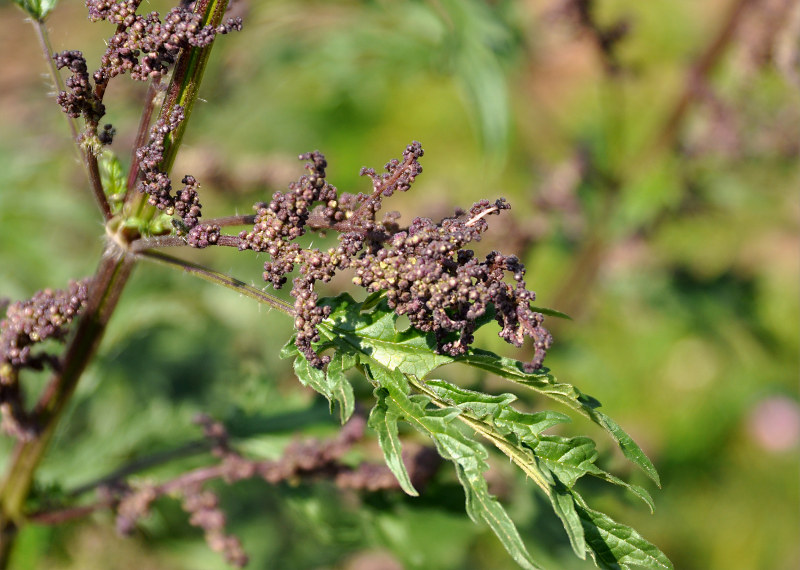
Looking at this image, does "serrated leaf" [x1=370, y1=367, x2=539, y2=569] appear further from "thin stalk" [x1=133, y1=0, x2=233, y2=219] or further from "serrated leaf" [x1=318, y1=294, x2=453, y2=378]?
"thin stalk" [x1=133, y1=0, x2=233, y2=219]

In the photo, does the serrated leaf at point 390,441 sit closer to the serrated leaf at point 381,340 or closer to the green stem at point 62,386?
the serrated leaf at point 381,340

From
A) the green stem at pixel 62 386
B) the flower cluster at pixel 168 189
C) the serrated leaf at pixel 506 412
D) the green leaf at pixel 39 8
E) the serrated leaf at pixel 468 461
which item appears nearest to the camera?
the serrated leaf at pixel 468 461

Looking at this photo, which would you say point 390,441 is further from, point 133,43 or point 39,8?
point 39,8

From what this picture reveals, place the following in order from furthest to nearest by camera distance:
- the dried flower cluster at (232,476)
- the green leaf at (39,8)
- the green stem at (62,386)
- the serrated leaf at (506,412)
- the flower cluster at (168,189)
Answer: the dried flower cluster at (232,476)
the green stem at (62,386)
the green leaf at (39,8)
the flower cluster at (168,189)
the serrated leaf at (506,412)

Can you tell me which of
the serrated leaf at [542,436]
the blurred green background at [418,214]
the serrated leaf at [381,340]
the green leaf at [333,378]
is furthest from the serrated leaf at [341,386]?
the blurred green background at [418,214]

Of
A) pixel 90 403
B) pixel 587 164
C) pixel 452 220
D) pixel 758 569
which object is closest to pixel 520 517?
pixel 452 220

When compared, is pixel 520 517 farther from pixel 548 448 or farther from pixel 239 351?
pixel 239 351

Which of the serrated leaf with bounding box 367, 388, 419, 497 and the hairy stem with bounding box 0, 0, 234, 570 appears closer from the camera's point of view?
the serrated leaf with bounding box 367, 388, 419, 497

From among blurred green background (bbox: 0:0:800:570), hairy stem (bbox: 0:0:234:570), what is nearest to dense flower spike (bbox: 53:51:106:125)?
hairy stem (bbox: 0:0:234:570)

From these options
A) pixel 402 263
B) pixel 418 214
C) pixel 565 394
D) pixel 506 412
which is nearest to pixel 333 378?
pixel 402 263
